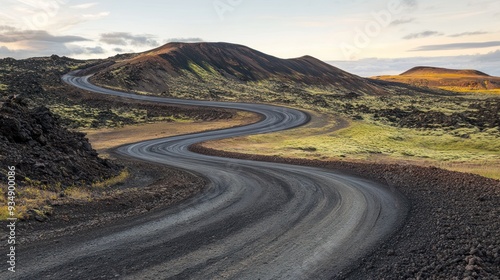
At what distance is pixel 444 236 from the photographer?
27.8ft

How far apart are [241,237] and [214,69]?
12059 centimetres

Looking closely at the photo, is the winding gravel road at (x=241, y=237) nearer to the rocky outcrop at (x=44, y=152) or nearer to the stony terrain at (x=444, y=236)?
the stony terrain at (x=444, y=236)

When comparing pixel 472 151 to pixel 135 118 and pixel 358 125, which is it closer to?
pixel 358 125

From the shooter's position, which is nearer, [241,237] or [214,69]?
[241,237]

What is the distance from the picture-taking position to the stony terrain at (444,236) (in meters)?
6.73

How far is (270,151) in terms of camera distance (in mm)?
32969

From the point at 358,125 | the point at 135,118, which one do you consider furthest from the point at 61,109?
the point at 358,125

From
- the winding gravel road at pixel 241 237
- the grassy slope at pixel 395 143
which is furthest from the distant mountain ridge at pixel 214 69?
the winding gravel road at pixel 241 237

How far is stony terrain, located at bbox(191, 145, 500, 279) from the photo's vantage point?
6730 millimetres

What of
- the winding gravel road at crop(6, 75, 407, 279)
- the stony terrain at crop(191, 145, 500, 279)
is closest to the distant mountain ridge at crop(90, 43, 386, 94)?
the winding gravel road at crop(6, 75, 407, 279)

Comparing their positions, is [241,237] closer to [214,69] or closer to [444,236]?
[444,236]

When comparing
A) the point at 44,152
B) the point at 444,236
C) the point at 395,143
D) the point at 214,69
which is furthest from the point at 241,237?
the point at 214,69

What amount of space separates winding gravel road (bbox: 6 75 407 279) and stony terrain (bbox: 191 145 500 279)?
50 cm

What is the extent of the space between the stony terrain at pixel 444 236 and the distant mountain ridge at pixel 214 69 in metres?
77.4
